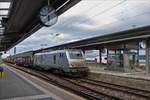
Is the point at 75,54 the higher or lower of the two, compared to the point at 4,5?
lower

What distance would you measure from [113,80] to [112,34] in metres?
14.4

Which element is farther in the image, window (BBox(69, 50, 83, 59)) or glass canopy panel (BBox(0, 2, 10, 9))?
window (BBox(69, 50, 83, 59))

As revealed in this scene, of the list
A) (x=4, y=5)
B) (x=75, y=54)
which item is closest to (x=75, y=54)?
(x=75, y=54)

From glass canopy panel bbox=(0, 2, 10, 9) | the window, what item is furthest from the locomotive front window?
glass canopy panel bbox=(0, 2, 10, 9)

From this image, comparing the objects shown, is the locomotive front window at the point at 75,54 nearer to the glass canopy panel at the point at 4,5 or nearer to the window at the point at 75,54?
the window at the point at 75,54

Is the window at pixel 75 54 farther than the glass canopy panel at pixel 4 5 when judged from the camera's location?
Yes

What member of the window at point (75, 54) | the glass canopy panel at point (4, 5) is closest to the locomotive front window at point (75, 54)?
the window at point (75, 54)

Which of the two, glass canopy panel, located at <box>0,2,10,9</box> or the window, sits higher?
glass canopy panel, located at <box>0,2,10,9</box>

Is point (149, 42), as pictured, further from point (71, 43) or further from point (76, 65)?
point (71, 43)

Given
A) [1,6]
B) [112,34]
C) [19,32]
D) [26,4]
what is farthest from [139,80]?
[19,32]

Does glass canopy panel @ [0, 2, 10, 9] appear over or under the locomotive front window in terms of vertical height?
over

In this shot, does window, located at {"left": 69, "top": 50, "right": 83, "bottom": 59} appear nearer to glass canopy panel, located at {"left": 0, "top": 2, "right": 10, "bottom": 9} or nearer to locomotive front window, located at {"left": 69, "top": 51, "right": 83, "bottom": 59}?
locomotive front window, located at {"left": 69, "top": 51, "right": 83, "bottom": 59}

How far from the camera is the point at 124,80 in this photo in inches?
840

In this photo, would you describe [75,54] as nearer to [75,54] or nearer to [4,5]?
[75,54]
